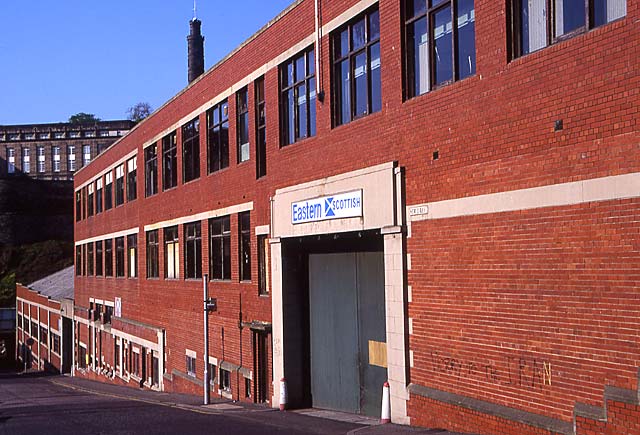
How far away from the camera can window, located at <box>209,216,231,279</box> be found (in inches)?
1024

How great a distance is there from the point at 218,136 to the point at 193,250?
465 centimetres

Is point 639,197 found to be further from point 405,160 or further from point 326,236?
point 326,236

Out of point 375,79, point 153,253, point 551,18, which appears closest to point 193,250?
point 153,253

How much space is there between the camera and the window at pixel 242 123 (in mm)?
24500

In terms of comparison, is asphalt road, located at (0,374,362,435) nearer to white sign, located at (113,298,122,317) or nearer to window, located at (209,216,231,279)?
window, located at (209,216,231,279)

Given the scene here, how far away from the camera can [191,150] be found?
98.3 ft

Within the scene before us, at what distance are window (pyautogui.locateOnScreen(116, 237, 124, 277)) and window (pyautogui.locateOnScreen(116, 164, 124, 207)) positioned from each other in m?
1.83

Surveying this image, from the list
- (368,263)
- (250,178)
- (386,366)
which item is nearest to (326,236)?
(368,263)

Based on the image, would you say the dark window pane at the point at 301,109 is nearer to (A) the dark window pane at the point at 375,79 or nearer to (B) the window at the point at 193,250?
(A) the dark window pane at the point at 375,79

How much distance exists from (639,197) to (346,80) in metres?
9.04

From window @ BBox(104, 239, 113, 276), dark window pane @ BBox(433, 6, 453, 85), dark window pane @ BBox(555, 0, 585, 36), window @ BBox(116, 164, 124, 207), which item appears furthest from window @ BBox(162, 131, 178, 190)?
dark window pane @ BBox(555, 0, 585, 36)

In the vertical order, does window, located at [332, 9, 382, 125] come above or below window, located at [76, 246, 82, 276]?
above

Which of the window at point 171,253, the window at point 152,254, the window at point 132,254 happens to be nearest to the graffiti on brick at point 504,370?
the window at point 171,253

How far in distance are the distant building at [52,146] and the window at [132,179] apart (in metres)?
79.0
